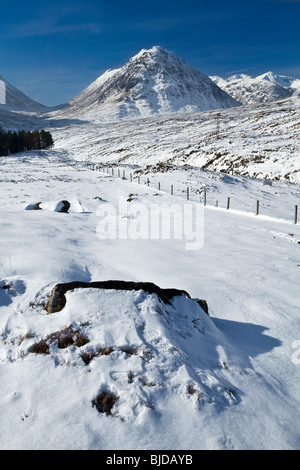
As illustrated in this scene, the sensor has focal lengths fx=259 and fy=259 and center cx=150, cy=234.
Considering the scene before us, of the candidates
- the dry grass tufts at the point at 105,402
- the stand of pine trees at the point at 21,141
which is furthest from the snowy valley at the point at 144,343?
the stand of pine trees at the point at 21,141

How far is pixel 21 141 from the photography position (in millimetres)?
93625

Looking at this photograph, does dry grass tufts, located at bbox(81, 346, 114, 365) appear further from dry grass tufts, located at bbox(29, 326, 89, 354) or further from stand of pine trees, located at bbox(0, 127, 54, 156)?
stand of pine trees, located at bbox(0, 127, 54, 156)

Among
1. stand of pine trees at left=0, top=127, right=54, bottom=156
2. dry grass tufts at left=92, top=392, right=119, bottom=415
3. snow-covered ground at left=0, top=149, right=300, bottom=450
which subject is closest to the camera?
snow-covered ground at left=0, top=149, right=300, bottom=450

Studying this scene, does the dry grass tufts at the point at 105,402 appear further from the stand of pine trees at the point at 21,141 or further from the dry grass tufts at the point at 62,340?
the stand of pine trees at the point at 21,141

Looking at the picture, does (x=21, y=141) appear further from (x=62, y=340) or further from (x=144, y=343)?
(x=144, y=343)

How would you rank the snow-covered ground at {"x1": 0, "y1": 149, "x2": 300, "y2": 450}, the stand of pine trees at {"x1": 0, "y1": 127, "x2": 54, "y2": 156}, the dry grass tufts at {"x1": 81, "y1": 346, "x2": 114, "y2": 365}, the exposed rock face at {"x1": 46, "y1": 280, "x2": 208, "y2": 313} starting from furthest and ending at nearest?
the stand of pine trees at {"x1": 0, "y1": 127, "x2": 54, "y2": 156} < the exposed rock face at {"x1": 46, "y1": 280, "x2": 208, "y2": 313} < the dry grass tufts at {"x1": 81, "y1": 346, "x2": 114, "y2": 365} < the snow-covered ground at {"x1": 0, "y1": 149, "x2": 300, "y2": 450}

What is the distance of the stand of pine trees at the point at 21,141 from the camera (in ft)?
285

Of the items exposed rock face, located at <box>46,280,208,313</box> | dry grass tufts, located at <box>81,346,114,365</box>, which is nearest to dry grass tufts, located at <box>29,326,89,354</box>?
dry grass tufts, located at <box>81,346,114,365</box>

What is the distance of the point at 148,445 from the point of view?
3277 millimetres

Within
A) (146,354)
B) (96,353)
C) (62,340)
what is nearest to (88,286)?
(62,340)

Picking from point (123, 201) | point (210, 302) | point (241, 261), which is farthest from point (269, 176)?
point (210, 302)

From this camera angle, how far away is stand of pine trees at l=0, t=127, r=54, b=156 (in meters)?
86.8
